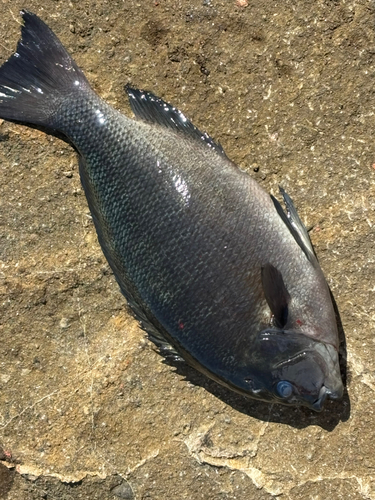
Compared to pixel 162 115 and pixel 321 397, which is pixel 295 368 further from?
pixel 162 115

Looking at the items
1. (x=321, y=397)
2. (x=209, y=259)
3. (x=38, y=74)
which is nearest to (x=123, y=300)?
(x=209, y=259)

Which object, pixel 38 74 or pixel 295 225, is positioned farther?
pixel 38 74

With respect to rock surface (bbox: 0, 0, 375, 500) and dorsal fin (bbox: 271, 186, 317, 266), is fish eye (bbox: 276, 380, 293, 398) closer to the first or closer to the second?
rock surface (bbox: 0, 0, 375, 500)

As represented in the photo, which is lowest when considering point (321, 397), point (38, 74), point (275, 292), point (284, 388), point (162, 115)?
point (321, 397)

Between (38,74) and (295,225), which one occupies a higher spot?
(38,74)

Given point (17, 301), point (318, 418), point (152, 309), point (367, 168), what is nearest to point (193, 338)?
point (152, 309)

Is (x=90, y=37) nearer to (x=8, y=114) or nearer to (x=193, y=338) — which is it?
(x=8, y=114)

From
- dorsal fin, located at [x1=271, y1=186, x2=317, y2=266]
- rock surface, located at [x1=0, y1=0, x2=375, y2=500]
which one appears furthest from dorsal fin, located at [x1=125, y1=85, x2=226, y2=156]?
dorsal fin, located at [x1=271, y1=186, x2=317, y2=266]
